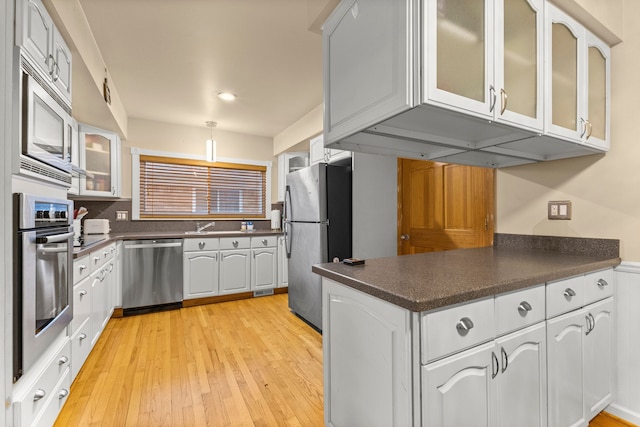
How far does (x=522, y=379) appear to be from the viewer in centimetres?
114

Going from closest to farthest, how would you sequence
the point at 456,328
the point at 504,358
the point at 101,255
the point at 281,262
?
the point at 456,328
the point at 504,358
the point at 101,255
the point at 281,262

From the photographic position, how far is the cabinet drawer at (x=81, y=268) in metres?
1.92

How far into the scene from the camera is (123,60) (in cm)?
248

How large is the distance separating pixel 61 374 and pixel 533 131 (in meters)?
2.66

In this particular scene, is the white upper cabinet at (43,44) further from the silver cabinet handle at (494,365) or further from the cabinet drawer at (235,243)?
the cabinet drawer at (235,243)

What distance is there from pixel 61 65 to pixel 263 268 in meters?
3.00

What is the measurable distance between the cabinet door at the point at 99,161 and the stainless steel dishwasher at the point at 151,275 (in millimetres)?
694

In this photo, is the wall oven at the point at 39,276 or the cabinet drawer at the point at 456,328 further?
the wall oven at the point at 39,276

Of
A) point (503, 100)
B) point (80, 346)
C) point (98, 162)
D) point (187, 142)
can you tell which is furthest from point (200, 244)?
point (503, 100)

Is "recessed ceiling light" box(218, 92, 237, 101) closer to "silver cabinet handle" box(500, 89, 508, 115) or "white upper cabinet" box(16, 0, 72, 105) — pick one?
"white upper cabinet" box(16, 0, 72, 105)

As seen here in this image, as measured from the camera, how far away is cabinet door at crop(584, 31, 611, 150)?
5.25ft

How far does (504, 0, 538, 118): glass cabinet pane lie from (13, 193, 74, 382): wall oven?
2065 millimetres

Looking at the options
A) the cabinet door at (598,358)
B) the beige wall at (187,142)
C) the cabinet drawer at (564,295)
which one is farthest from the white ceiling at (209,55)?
the cabinet door at (598,358)

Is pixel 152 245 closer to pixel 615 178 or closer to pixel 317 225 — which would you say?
pixel 317 225
